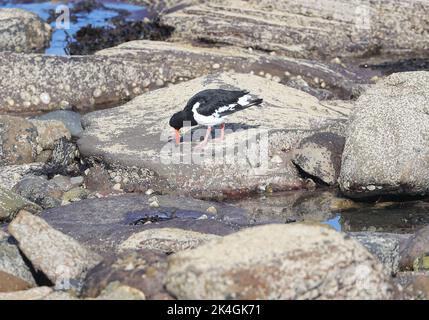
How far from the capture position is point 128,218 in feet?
29.2

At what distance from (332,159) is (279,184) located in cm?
67

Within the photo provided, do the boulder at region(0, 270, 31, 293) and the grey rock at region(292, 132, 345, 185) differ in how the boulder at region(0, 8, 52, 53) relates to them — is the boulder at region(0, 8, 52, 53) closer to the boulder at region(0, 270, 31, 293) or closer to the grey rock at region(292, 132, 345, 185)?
the grey rock at region(292, 132, 345, 185)

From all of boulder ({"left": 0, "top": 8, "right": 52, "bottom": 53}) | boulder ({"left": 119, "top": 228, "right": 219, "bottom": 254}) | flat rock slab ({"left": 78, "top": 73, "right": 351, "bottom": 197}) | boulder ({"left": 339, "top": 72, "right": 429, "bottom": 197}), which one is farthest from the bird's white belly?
boulder ({"left": 0, "top": 8, "right": 52, "bottom": 53})

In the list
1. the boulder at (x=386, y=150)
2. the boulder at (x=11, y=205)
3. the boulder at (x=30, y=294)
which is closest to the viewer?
the boulder at (x=30, y=294)

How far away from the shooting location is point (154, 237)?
7.58 metres

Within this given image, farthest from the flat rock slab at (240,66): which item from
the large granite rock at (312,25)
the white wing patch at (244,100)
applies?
the white wing patch at (244,100)

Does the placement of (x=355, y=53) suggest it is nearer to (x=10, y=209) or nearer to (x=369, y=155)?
(x=369, y=155)

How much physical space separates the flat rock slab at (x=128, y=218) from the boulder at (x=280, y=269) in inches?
83.7

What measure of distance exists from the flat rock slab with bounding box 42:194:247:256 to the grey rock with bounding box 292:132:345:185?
1132mm

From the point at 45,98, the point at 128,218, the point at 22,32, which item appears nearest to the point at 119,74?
the point at 45,98

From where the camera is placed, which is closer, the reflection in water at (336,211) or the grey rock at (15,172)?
the reflection in water at (336,211)

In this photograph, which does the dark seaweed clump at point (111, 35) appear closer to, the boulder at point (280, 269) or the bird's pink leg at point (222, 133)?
the bird's pink leg at point (222, 133)

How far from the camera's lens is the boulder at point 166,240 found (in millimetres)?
7461

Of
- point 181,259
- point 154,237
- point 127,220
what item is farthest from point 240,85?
point 181,259
